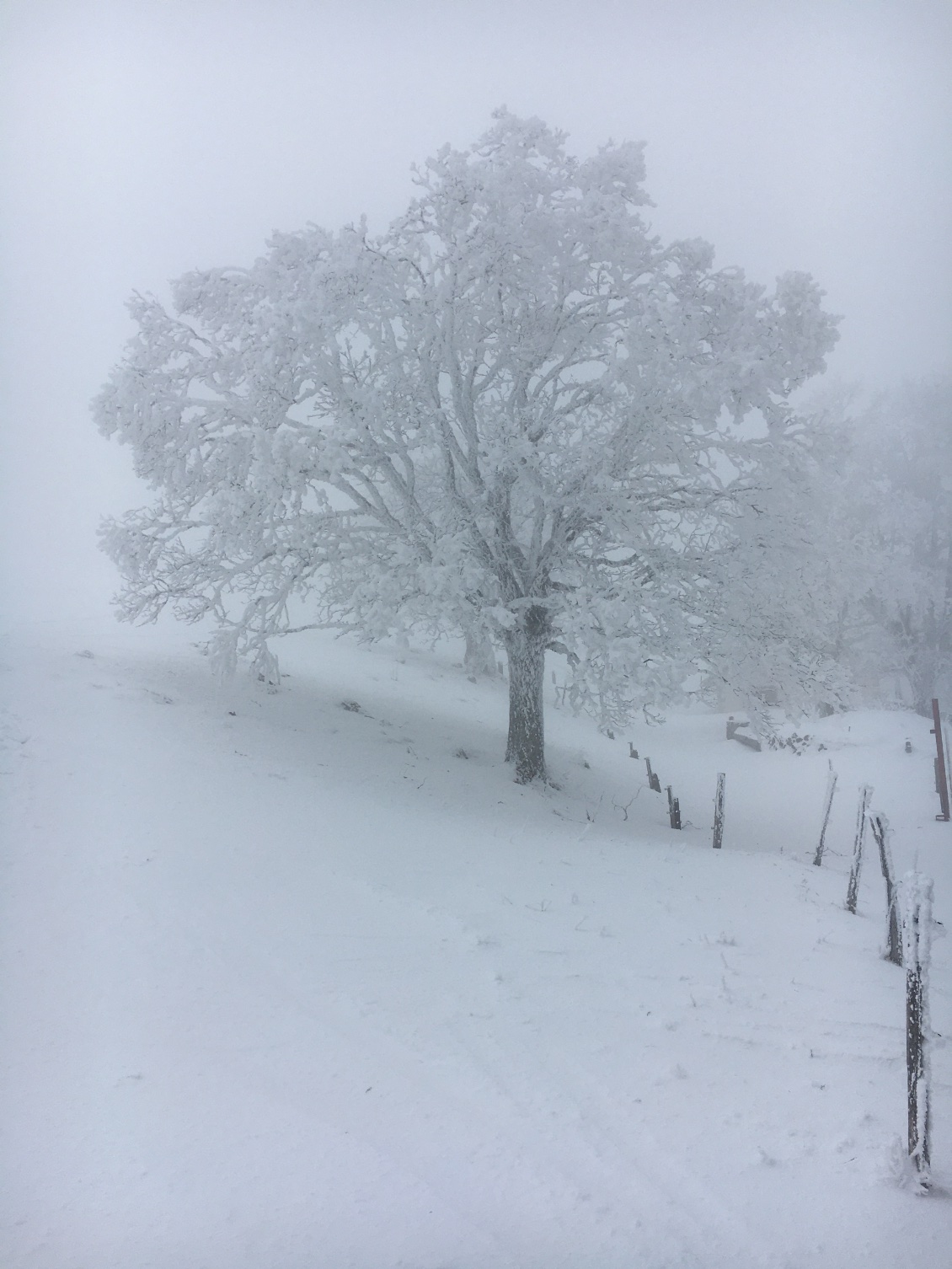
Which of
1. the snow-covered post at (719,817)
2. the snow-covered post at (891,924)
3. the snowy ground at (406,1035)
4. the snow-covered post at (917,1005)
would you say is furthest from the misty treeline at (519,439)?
the snow-covered post at (917,1005)

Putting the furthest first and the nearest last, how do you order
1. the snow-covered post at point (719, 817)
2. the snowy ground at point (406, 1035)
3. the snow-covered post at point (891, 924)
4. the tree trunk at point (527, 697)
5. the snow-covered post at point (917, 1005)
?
1. the tree trunk at point (527, 697)
2. the snow-covered post at point (719, 817)
3. the snow-covered post at point (891, 924)
4. the snow-covered post at point (917, 1005)
5. the snowy ground at point (406, 1035)

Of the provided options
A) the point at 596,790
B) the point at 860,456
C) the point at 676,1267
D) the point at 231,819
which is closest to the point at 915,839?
the point at 596,790

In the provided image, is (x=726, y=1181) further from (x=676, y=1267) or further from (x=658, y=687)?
(x=658, y=687)

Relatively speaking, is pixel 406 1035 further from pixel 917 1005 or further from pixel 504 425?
pixel 504 425

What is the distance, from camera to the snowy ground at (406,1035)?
265 centimetres

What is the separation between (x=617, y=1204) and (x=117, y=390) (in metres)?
10.0

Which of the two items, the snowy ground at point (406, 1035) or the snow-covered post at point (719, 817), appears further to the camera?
the snow-covered post at point (719, 817)

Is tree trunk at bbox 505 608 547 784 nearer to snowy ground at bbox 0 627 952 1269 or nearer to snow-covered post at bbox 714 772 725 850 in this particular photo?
snowy ground at bbox 0 627 952 1269

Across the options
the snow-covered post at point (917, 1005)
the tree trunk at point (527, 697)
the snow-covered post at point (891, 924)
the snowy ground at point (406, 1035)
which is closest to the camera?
the snowy ground at point (406, 1035)

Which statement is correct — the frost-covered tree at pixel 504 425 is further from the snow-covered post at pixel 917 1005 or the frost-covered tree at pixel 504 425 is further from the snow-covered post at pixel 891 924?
the snow-covered post at pixel 917 1005

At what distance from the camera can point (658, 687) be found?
8.70 metres

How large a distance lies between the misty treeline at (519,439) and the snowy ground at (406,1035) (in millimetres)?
2631

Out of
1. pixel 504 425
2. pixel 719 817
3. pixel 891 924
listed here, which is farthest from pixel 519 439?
pixel 891 924

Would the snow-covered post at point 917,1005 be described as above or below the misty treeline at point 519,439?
below
